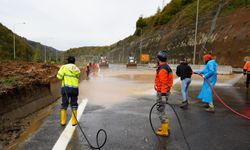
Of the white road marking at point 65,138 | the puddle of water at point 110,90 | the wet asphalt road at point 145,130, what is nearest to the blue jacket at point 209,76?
the wet asphalt road at point 145,130

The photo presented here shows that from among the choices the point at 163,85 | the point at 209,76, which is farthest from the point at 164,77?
the point at 209,76

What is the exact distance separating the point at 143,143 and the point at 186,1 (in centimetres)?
8611

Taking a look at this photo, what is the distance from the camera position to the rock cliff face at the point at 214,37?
1506 inches

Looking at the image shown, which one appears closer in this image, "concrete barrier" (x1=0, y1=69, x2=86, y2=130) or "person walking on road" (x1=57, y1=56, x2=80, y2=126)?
"person walking on road" (x1=57, y1=56, x2=80, y2=126)

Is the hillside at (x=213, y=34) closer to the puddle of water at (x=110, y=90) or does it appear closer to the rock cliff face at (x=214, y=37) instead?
the rock cliff face at (x=214, y=37)

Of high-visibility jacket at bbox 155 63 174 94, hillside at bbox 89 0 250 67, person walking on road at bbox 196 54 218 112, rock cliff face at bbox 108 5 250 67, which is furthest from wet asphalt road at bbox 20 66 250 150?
hillside at bbox 89 0 250 67

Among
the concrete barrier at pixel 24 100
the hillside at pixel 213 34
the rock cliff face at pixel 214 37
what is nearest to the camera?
the concrete barrier at pixel 24 100

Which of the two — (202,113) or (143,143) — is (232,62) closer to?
(202,113)

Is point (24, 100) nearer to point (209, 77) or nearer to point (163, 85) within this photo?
point (163, 85)

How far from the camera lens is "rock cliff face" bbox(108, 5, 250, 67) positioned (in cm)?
3825

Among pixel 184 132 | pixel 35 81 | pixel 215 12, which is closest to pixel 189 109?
pixel 184 132

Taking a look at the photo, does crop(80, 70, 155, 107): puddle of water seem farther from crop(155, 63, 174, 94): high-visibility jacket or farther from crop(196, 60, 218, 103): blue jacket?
crop(155, 63, 174, 94): high-visibility jacket

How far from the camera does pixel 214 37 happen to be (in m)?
46.2

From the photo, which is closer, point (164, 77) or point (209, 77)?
point (164, 77)
